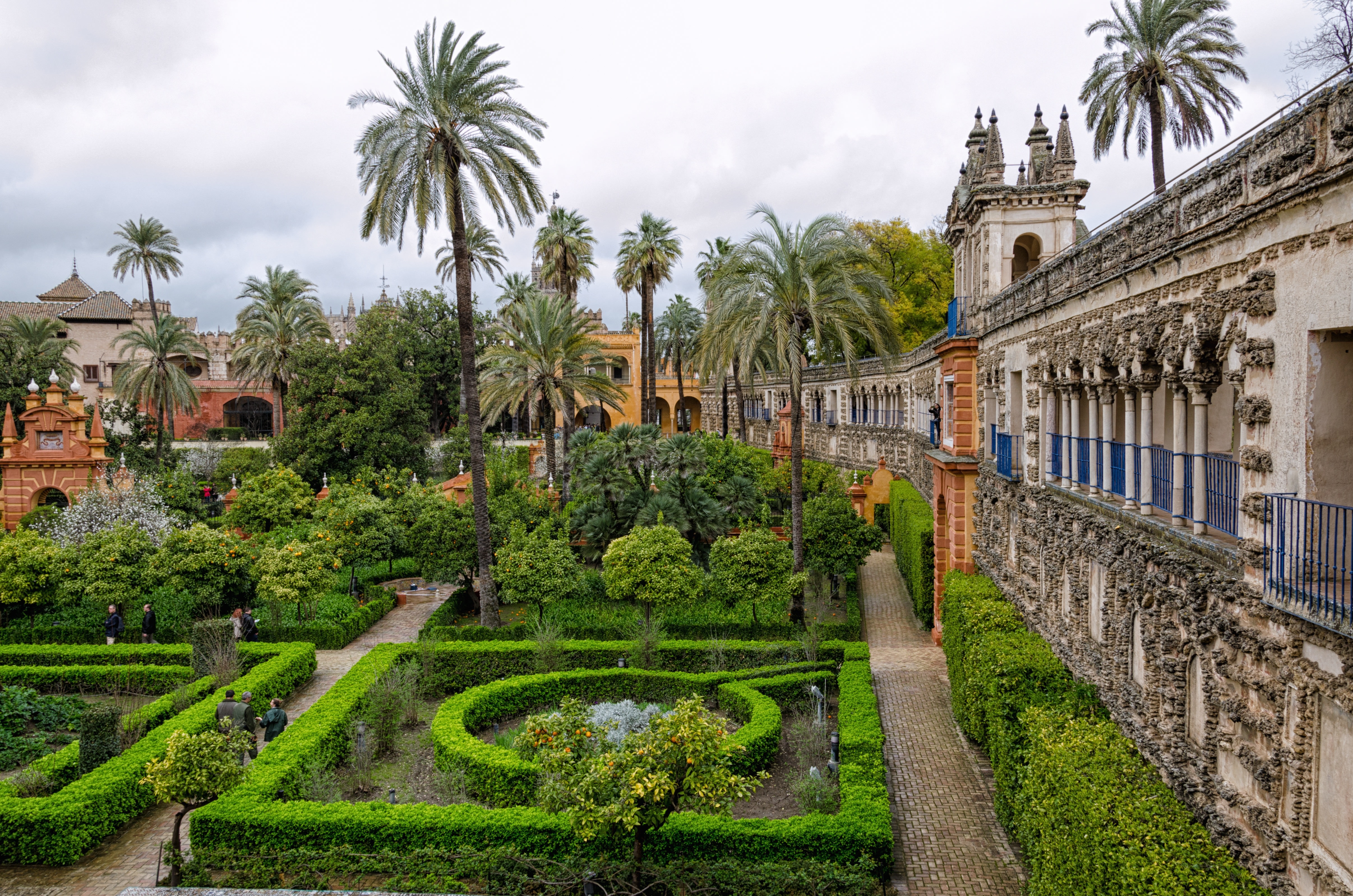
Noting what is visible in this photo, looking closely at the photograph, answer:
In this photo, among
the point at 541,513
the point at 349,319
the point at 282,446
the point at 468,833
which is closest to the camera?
the point at 468,833

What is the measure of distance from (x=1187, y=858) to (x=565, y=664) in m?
14.1

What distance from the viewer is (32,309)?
6569 cm

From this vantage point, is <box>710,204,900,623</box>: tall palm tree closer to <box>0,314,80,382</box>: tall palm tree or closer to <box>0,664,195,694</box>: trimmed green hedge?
<box>0,664,195,694</box>: trimmed green hedge

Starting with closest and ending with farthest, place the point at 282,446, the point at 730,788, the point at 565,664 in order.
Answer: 1. the point at 730,788
2. the point at 565,664
3. the point at 282,446

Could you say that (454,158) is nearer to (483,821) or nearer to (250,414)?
(483,821)

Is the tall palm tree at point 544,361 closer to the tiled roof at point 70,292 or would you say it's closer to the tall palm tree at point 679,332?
the tall palm tree at point 679,332

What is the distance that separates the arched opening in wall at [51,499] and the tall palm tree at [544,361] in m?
15.6

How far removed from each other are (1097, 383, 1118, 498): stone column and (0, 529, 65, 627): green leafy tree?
77.6 ft

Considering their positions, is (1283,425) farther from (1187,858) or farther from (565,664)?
(565,664)

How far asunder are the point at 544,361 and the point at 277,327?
69.0 ft

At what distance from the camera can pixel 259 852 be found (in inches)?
462

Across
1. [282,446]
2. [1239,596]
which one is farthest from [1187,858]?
[282,446]

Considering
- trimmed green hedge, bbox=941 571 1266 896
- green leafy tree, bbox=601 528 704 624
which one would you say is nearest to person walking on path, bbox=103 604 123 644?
green leafy tree, bbox=601 528 704 624

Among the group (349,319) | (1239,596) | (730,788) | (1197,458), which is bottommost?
(730,788)
